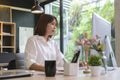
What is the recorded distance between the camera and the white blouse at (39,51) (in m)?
2.00

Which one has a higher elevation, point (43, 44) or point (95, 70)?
point (43, 44)

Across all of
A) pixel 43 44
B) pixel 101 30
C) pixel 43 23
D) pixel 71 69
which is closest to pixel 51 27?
pixel 43 23

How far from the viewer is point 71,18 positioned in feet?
18.2

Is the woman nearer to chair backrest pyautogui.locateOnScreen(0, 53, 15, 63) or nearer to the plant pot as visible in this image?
the plant pot

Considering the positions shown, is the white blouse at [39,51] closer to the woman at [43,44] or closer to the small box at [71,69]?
the woman at [43,44]

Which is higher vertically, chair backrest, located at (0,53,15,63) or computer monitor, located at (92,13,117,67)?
computer monitor, located at (92,13,117,67)

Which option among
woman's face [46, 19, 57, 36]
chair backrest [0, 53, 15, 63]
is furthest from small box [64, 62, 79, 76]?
chair backrest [0, 53, 15, 63]

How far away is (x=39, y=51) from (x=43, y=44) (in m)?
0.11

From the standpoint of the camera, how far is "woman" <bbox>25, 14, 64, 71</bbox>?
2.08 m

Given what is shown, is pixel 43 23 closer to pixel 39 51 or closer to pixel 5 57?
pixel 39 51

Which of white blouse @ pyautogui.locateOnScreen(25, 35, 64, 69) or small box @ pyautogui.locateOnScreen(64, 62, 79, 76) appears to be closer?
small box @ pyautogui.locateOnScreen(64, 62, 79, 76)

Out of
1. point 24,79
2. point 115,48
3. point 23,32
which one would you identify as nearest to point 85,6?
point 115,48

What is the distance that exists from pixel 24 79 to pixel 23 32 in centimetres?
534

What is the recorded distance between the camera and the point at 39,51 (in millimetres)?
2143
